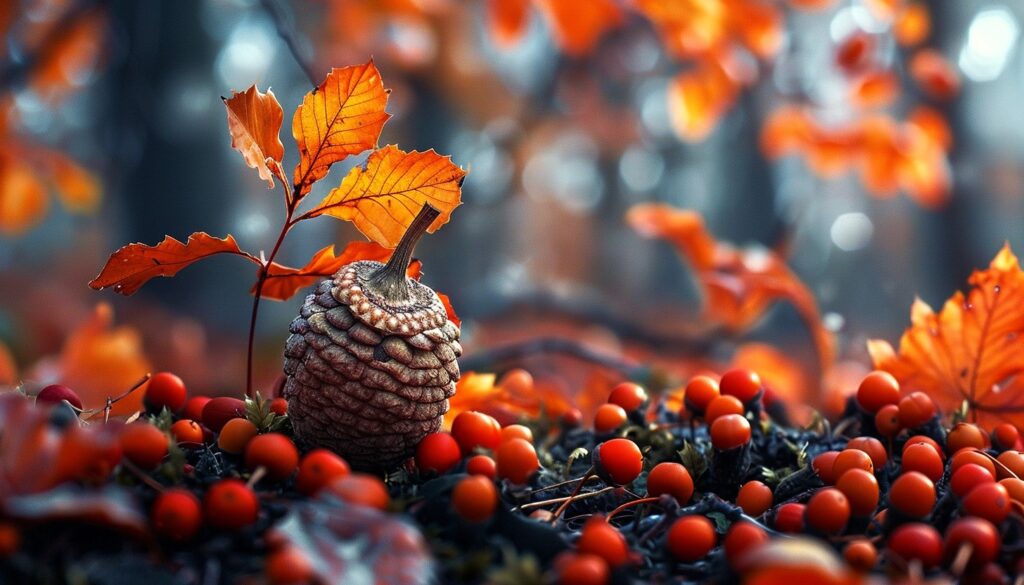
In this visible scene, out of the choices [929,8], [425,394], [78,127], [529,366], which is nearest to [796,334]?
[929,8]

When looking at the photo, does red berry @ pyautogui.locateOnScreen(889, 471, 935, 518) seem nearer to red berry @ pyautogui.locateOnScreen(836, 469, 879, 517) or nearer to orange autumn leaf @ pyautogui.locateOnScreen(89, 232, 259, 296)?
red berry @ pyautogui.locateOnScreen(836, 469, 879, 517)

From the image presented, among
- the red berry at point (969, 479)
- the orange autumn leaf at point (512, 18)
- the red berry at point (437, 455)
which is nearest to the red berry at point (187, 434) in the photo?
the red berry at point (437, 455)

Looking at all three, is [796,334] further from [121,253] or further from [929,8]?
[121,253]

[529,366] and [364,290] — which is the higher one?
[529,366]

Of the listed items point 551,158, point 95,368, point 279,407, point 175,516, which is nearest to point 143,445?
point 175,516

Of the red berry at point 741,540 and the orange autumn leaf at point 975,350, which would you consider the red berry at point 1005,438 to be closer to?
the orange autumn leaf at point 975,350

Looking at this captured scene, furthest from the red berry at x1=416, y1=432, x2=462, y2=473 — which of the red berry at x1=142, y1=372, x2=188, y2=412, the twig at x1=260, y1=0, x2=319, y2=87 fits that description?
the twig at x1=260, y1=0, x2=319, y2=87
